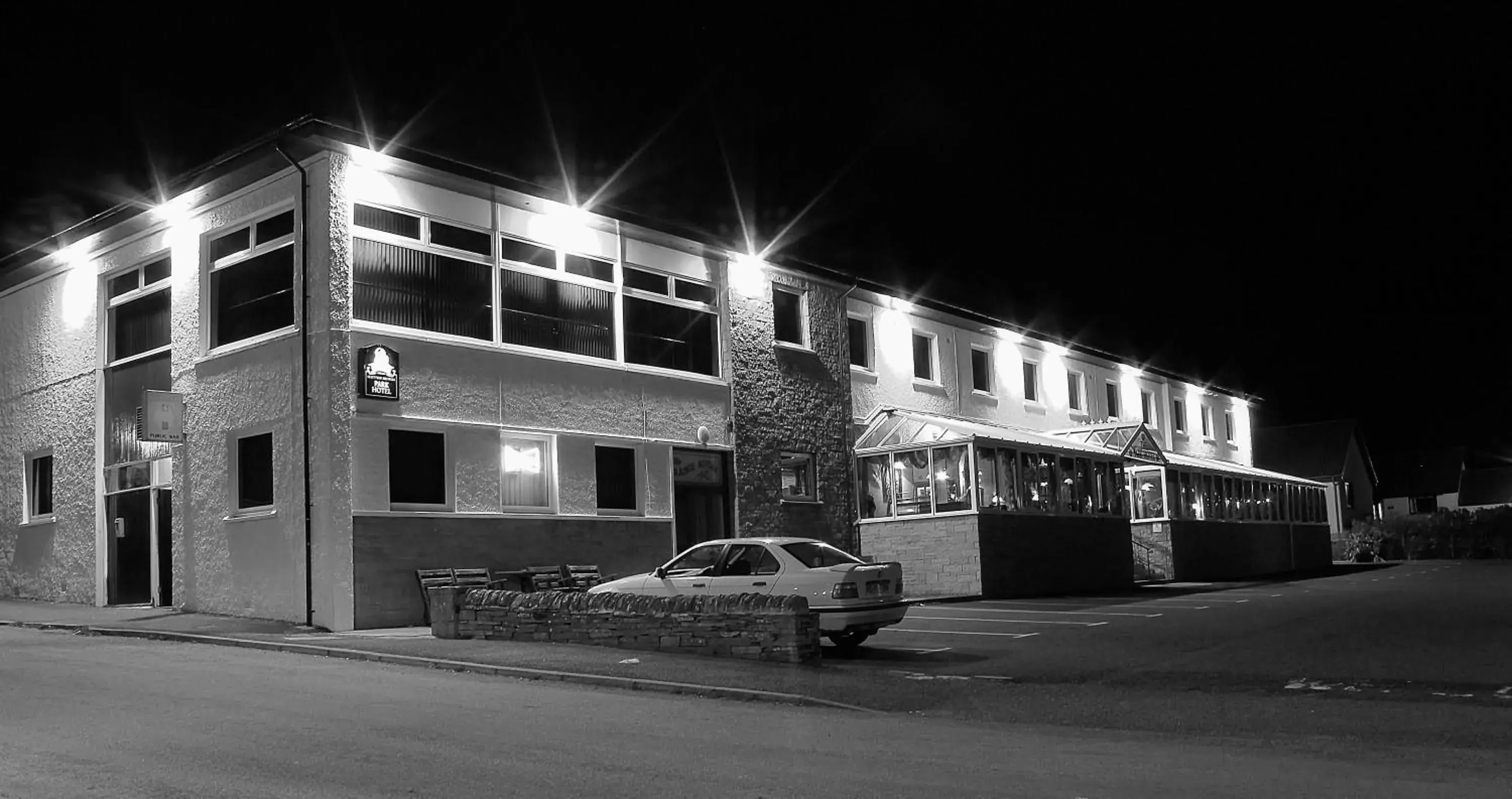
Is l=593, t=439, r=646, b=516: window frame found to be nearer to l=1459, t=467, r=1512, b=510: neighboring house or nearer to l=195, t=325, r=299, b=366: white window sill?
l=195, t=325, r=299, b=366: white window sill

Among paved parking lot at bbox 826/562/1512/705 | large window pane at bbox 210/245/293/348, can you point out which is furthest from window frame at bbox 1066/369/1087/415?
large window pane at bbox 210/245/293/348

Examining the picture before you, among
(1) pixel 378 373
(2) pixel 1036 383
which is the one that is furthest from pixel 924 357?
(1) pixel 378 373

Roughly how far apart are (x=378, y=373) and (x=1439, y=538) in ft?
158

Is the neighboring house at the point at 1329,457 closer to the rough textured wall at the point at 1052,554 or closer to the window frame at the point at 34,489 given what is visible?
the rough textured wall at the point at 1052,554

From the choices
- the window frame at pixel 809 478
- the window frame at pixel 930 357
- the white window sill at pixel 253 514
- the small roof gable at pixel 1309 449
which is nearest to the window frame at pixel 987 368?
the window frame at pixel 930 357

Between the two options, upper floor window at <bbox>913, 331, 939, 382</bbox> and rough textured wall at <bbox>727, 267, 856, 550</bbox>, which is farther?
upper floor window at <bbox>913, 331, 939, 382</bbox>

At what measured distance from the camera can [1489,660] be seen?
1389 centimetres

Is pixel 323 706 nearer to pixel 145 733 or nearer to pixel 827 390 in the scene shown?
pixel 145 733

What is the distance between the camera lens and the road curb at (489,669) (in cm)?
1159

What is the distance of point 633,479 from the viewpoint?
78.8 ft

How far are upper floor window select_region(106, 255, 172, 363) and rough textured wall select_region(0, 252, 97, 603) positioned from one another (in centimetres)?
46

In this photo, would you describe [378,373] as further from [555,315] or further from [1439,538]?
[1439,538]

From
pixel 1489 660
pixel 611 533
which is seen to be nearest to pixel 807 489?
pixel 611 533

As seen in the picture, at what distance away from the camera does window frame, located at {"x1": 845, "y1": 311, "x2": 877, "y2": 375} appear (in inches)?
1209
